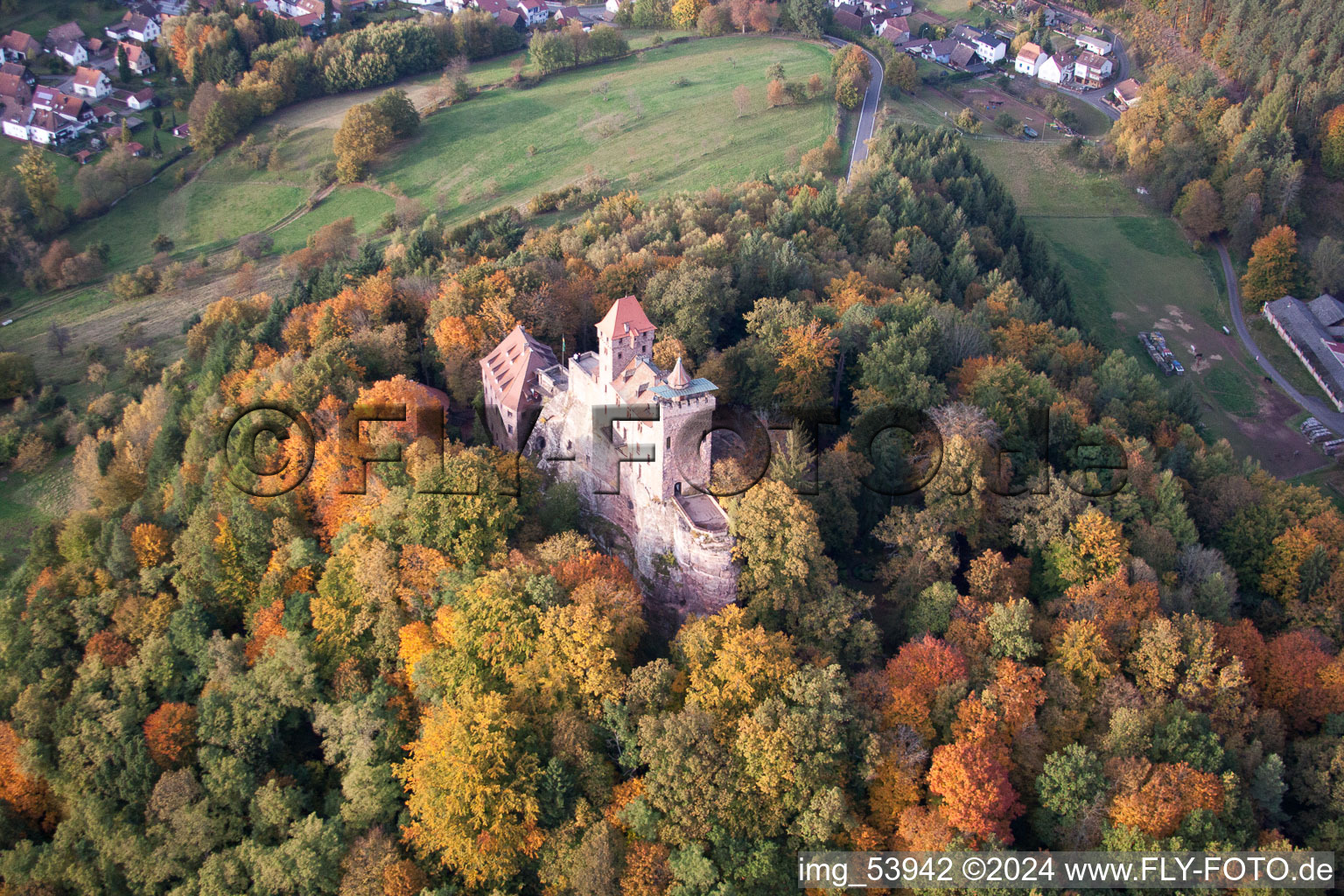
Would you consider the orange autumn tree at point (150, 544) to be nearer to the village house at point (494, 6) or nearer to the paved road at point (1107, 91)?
the village house at point (494, 6)

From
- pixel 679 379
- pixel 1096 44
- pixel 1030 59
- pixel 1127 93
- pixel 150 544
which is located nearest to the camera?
pixel 679 379

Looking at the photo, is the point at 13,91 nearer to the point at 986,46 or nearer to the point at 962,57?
the point at 962,57

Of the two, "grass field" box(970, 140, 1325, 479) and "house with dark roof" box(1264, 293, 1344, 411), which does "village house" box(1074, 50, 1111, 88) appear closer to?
"grass field" box(970, 140, 1325, 479)

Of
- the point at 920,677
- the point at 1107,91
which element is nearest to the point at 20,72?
the point at 920,677

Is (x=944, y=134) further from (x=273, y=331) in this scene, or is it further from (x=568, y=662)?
(x=568, y=662)

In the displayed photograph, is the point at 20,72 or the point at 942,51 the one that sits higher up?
the point at 942,51

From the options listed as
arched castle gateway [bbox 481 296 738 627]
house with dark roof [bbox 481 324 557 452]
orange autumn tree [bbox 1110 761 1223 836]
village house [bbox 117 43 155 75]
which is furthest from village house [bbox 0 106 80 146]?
orange autumn tree [bbox 1110 761 1223 836]

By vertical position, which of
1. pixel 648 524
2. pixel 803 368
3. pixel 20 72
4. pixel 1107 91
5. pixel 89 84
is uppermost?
pixel 803 368
